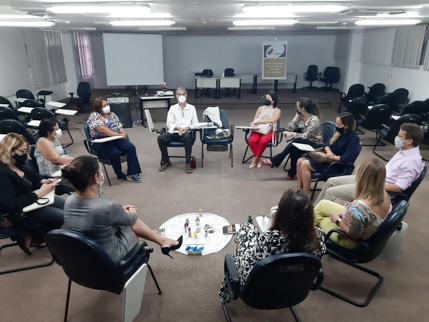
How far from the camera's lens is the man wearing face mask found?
296 cm

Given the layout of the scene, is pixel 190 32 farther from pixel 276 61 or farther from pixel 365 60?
pixel 365 60

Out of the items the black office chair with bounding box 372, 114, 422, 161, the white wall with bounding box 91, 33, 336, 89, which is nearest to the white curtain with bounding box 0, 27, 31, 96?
the white wall with bounding box 91, 33, 336, 89

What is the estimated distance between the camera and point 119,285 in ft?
6.72

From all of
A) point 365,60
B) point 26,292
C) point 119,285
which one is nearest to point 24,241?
point 26,292

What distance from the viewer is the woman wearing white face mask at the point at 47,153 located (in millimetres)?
3453

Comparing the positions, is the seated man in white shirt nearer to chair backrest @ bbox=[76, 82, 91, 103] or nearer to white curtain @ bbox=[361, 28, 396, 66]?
chair backrest @ bbox=[76, 82, 91, 103]

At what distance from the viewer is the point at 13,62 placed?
27.0 feet

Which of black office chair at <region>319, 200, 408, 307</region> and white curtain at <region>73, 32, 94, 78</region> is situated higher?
white curtain at <region>73, 32, 94, 78</region>

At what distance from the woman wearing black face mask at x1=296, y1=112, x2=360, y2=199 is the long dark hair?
2.19 metres

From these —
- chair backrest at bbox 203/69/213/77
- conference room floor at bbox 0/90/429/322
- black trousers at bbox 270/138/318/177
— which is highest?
chair backrest at bbox 203/69/213/77

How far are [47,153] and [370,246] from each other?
10.6ft

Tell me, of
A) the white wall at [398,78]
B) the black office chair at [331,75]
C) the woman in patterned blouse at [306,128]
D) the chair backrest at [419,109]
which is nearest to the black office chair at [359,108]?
the chair backrest at [419,109]

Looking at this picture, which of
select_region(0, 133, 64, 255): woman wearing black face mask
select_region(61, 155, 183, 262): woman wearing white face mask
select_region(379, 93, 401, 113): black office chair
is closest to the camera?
select_region(61, 155, 183, 262): woman wearing white face mask

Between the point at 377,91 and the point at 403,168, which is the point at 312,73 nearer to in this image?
the point at 377,91
